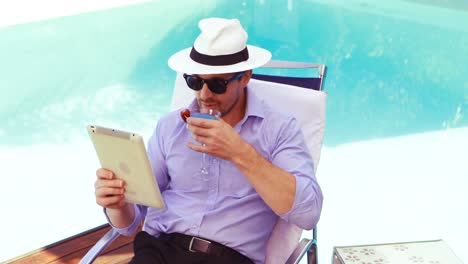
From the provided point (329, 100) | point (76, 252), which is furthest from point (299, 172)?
point (329, 100)

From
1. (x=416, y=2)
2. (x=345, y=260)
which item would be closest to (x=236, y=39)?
(x=345, y=260)

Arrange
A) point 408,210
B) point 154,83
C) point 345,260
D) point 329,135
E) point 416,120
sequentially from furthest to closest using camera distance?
point 154,83
point 416,120
point 329,135
point 408,210
point 345,260

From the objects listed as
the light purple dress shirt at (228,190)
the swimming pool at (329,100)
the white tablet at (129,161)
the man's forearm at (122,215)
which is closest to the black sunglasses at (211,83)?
the light purple dress shirt at (228,190)

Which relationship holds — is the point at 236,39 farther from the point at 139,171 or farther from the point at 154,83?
the point at 154,83

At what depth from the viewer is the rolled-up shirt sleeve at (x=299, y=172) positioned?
1978 mm

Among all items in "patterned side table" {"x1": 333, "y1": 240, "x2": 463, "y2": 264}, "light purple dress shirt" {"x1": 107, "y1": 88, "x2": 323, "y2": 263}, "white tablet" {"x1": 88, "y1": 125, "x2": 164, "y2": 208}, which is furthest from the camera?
"patterned side table" {"x1": 333, "y1": 240, "x2": 463, "y2": 264}

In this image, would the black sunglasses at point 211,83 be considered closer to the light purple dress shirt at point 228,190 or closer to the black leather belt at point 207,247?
the light purple dress shirt at point 228,190

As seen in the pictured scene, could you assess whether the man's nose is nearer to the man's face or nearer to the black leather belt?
the man's face

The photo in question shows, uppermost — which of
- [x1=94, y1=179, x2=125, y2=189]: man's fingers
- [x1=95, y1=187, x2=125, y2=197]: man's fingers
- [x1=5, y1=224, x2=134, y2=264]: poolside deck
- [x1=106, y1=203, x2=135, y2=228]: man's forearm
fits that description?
[x1=94, y1=179, x2=125, y2=189]: man's fingers

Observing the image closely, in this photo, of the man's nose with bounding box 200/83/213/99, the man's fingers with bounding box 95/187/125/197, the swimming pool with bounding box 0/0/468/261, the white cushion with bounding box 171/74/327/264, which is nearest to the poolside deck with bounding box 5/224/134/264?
the swimming pool with bounding box 0/0/468/261

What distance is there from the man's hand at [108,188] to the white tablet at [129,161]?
2 centimetres

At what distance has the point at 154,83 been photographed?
6.44 meters

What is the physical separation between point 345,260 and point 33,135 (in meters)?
3.66

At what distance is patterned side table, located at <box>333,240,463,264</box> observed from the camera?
234 centimetres
